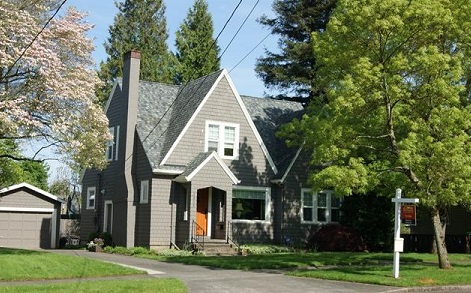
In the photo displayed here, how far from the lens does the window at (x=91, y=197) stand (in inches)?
1384

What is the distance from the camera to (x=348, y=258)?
25.6 meters

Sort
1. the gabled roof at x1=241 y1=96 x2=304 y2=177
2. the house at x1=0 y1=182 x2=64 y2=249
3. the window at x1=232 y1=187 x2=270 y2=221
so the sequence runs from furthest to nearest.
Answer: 1. the house at x1=0 y1=182 x2=64 y2=249
2. the gabled roof at x1=241 y1=96 x2=304 y2=177
3. the window at x1=232 y1=187 x2=270 y2=221

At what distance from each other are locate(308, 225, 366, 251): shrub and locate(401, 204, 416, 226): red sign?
38.8ft

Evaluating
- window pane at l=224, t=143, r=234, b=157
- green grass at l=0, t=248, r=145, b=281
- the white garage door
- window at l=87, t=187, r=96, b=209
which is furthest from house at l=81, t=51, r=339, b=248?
green grass at l=0, t=248, r=145, b=281

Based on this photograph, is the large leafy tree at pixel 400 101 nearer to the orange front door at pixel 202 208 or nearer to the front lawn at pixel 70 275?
the front lawn at pixel 70 275

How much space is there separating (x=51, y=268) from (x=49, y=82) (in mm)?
7328

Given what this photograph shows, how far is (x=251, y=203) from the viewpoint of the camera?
105 feet

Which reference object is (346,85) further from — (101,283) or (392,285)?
(101,283)

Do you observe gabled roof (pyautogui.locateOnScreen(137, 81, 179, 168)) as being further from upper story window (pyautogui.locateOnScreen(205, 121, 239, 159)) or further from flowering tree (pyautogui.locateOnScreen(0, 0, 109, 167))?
flowering tree (pyautogui.locateOnScreen(0, 0, 109, 167))

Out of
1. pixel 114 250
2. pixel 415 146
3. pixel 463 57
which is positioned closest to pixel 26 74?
pixel 114 250

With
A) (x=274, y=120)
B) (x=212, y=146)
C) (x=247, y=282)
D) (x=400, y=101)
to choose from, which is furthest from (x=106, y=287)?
(x=274, y=120)

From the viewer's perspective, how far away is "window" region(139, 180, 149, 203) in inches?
1175

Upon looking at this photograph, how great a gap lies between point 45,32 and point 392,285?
15342 mm

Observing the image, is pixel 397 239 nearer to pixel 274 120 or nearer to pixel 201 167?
pixel 201 167
